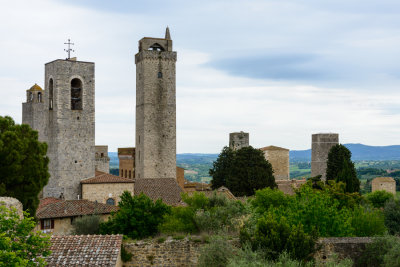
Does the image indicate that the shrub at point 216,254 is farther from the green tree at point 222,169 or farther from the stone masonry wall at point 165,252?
the green tree at point 222,169

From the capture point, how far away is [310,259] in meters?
15.6

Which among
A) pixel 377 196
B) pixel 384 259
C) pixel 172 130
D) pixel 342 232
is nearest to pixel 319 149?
pixel 377 196

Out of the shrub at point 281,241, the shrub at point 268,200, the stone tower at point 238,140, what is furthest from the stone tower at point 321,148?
the shrub at point 281,241

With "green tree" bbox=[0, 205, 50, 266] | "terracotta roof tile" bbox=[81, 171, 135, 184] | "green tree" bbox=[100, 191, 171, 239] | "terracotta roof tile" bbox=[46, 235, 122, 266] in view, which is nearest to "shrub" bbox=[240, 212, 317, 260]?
"terracotta roof tile" bbox=[46, 235, 122, 266]

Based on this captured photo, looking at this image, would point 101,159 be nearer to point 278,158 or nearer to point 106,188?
point 106,188

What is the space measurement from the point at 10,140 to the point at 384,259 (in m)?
17.9

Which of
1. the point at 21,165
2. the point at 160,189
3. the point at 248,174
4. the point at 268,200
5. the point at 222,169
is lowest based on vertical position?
the point at 160,189

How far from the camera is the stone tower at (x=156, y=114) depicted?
56.2m

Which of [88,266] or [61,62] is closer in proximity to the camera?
[88,266]

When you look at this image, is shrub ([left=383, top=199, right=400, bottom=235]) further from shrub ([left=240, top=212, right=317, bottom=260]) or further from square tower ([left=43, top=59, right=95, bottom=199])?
square tower ([left=43, top=59, right=95, bottom=199])

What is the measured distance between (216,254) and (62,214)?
718 inches

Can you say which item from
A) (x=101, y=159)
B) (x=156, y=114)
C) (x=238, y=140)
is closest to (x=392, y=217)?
(x=156, y=114)

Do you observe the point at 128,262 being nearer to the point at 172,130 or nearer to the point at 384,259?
the point at 384,259

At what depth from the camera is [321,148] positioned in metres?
68.8
